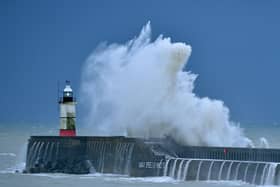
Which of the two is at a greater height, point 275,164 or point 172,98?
point 172,98

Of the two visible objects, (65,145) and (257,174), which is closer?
(257,174)

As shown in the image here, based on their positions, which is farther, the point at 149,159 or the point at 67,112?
the point at 67,112

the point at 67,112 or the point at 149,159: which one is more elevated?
the point at 67,112

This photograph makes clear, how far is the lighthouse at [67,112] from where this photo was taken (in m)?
41.6

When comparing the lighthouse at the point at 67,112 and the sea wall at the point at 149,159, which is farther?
the lighthouse at the point at 67,112

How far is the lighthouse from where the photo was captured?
137 feet

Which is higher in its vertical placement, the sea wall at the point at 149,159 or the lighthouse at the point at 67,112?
the lighthouse at the point at 67,112

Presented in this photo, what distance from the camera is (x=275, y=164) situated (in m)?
32.8

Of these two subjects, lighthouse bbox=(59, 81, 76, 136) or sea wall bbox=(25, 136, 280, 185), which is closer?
sea wall bbox=(25, 136, 280, 185)

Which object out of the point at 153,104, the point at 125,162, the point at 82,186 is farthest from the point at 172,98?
the point at 82,186

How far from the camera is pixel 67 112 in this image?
41594 millimetres

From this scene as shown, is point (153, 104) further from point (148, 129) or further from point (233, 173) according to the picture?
point (233, 173)

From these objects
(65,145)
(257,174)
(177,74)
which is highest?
(177,74)

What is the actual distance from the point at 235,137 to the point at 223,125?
3.26 feet
